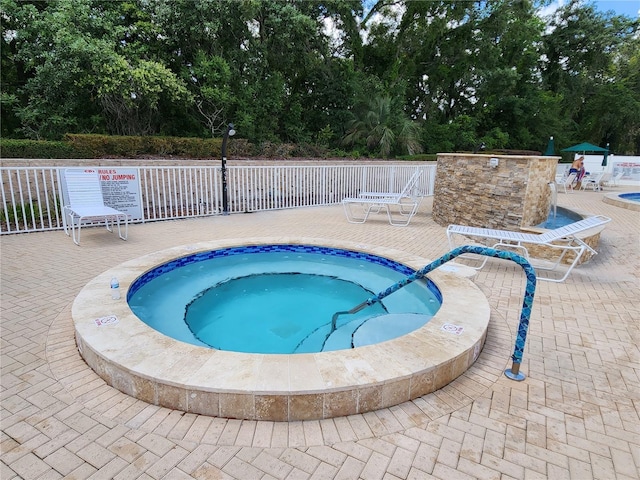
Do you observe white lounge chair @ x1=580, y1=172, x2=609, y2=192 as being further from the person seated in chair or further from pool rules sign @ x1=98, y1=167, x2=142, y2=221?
pool rules sign @ x1=98, y1=167, x2=142, y2=221

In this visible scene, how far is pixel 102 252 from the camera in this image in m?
5.02

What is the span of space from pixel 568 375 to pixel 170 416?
2.51 meters

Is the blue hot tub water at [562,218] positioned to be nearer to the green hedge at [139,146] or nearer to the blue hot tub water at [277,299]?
the blue hot tub water at [277,299]

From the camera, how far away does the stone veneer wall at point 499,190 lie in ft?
18.2

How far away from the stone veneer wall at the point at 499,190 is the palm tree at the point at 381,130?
8.20 metres

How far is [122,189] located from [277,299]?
158 inches

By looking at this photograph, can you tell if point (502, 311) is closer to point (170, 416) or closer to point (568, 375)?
point (568, 375)

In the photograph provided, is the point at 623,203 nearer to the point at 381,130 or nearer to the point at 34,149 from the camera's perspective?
the point at 381,130

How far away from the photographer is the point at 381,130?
48.3 feet

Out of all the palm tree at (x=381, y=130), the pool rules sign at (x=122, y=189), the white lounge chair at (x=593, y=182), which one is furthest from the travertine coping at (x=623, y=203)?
the pool rules sign at (x=122, y=189)

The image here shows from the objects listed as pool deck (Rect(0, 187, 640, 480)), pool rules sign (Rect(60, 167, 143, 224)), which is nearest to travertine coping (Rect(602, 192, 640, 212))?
pool deck (Rect(0, 187, 640, 480))

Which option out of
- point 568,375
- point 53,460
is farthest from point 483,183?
point 53,460

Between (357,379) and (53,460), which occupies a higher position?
(357,379)

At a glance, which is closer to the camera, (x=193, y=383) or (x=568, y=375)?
(x=193, y=383)
